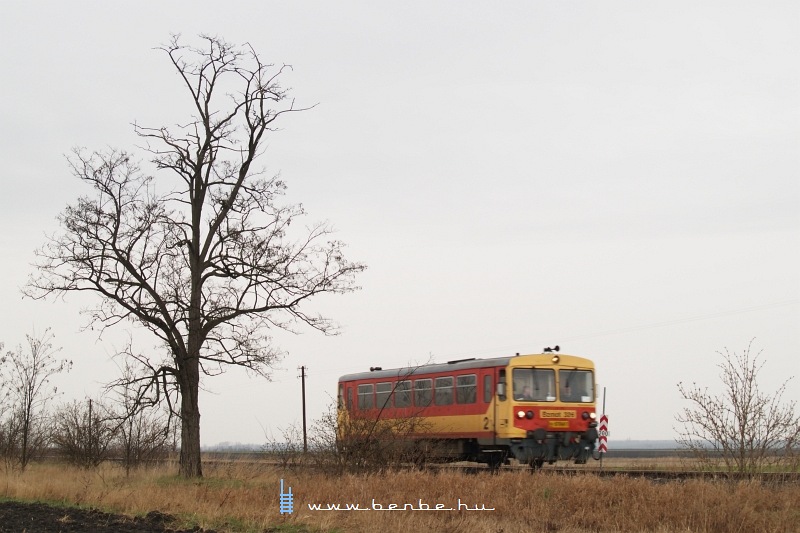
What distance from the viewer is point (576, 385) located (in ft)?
80.9

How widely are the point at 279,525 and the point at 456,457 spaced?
491 inches

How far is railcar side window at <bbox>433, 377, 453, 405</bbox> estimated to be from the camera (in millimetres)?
25297

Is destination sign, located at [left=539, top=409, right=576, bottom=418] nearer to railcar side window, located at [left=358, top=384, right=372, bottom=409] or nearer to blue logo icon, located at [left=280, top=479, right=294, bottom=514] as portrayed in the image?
railcar side window, located at [left=358, top=384, right=372, bottom=409]

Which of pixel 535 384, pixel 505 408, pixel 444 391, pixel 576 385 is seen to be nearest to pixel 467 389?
pixel 444 391

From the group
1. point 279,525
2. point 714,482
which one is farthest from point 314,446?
point 714,482

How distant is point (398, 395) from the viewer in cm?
2672

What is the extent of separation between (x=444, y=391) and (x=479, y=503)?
10.8 metres

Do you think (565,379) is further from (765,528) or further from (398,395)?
(765,528)

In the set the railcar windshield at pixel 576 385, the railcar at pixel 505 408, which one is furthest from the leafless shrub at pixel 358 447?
the railcar windshield at pixel 576 385

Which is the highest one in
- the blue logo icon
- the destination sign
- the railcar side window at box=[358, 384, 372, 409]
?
the railcar side window at box=[358, 384, 372, 409]

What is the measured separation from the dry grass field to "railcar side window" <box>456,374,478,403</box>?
6.27 m

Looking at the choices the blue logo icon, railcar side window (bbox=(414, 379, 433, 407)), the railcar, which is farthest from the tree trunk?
the blue logo icon

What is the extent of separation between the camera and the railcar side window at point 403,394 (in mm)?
26564

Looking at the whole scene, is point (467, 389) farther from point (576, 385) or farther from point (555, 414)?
point (576, 385)
